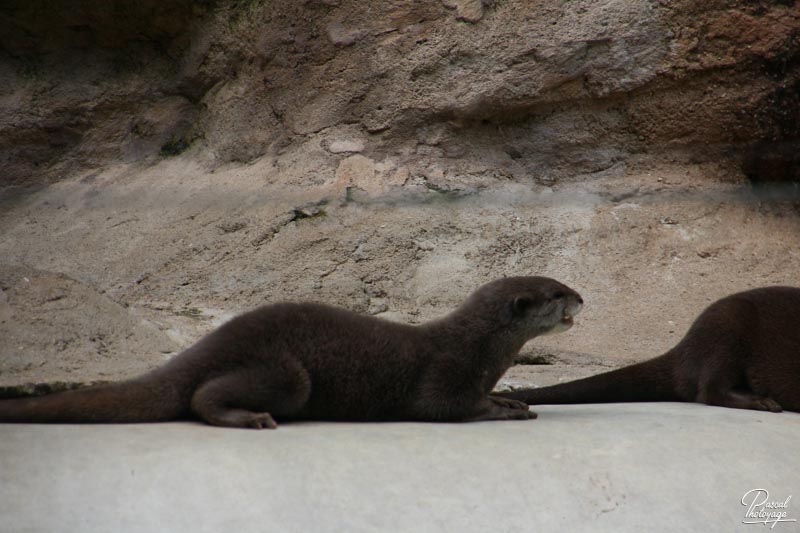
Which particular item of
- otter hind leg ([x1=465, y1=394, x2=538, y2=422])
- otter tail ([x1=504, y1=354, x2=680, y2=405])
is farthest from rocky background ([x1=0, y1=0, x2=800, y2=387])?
otter hind leg ([x1=465, y1=394, x2=538, y2=422])

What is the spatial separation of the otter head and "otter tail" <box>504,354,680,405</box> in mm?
445

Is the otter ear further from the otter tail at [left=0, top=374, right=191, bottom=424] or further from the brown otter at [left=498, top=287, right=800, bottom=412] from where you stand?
the otter tail at [left=0, top=374, right=191, bottom=424]

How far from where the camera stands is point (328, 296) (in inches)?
184

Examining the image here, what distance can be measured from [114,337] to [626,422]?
1.99 meters

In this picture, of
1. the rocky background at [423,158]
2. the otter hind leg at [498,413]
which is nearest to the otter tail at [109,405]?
the otter hind leg at [498,413]

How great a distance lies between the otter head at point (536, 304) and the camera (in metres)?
3.21

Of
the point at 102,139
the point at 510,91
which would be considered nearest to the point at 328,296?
the point at 510,91

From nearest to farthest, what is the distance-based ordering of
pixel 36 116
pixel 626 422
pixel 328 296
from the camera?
1. pixel 626 422
2. pixel 328 296
3. pixel 36 116

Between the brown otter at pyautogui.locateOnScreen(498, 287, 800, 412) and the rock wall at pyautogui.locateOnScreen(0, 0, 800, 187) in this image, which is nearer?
the brown otter at pyautogui.locateOnScreen(498, 287, 800, 412)

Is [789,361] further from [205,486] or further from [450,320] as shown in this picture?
[205,486]

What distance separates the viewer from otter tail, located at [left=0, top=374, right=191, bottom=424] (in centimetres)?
251

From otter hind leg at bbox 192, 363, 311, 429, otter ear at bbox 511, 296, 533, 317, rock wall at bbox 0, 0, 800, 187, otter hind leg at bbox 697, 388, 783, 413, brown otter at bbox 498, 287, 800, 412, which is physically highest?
rock wall at bbox 0, 0, 800, 187

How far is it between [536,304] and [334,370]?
775 mm

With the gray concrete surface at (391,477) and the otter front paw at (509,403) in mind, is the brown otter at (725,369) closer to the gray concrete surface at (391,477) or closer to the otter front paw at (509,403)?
the otter front paw at (509,403)
